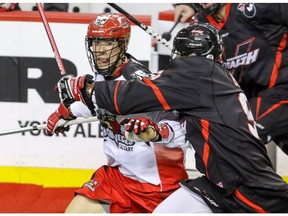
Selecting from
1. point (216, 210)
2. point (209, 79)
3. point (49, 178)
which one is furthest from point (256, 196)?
point (49, 178)

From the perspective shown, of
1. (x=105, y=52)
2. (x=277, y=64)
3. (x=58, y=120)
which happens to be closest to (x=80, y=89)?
(x=105, y=52)

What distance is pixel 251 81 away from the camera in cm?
478

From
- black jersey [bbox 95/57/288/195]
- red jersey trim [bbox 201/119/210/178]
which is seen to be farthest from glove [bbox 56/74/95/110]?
red jersey trim [bbox 201/119/210/178]

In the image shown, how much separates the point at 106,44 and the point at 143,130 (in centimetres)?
61

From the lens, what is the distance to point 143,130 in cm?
323

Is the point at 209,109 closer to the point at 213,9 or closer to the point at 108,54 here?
the point at 108,54

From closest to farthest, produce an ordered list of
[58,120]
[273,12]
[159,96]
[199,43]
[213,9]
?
[159,96], [199,43], [58,120], [273,12], [213,9]

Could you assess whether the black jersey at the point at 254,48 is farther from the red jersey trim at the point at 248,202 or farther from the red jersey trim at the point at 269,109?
the red jersey trim at the point at 248,202

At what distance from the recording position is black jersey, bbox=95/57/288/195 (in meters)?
3.21

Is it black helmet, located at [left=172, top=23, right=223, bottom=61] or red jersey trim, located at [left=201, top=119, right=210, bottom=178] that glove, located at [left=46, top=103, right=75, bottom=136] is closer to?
black helmet, located at [left=172, top=23, right=223, bottom=61]

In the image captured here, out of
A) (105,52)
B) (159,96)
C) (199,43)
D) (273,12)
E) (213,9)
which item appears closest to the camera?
(159,96)

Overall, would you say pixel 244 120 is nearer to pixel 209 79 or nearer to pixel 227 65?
pixel 209 79

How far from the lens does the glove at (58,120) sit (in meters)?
3.72

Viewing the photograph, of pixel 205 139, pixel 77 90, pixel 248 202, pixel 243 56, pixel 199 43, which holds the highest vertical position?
pixel 199 43
